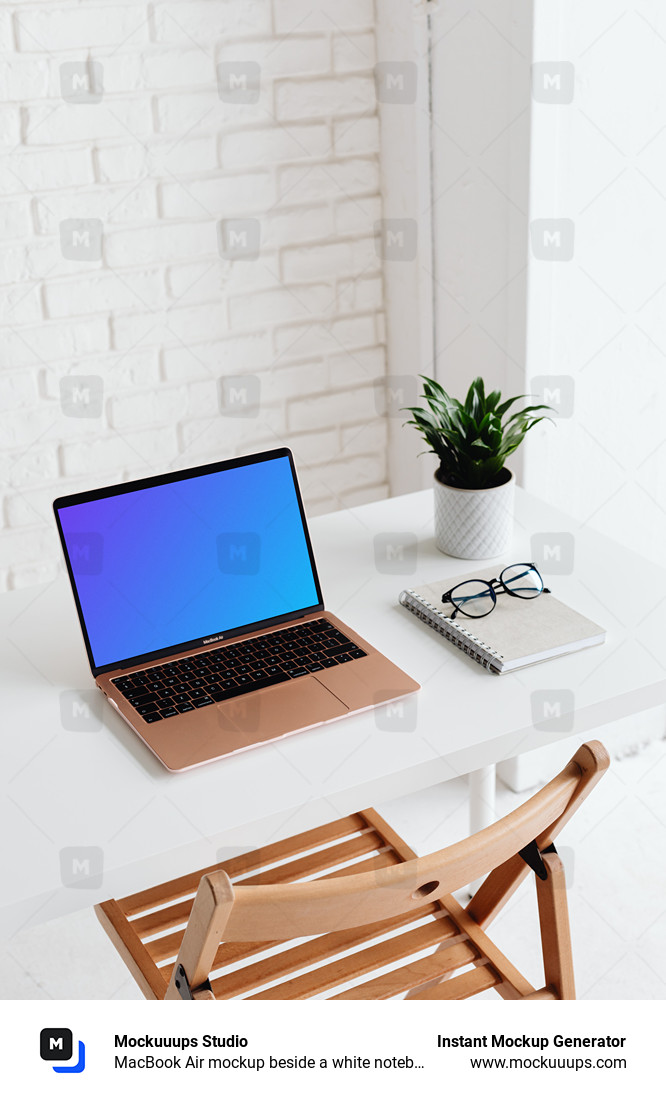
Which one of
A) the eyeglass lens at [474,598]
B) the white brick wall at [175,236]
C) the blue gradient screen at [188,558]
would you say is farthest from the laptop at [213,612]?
the white brick wall at [175,236]

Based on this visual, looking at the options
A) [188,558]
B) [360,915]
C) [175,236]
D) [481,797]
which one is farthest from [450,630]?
[175,236]

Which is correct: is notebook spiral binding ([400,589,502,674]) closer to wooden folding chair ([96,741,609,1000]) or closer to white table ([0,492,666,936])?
white table ([0,492,666,936])

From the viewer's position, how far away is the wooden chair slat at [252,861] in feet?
4.46

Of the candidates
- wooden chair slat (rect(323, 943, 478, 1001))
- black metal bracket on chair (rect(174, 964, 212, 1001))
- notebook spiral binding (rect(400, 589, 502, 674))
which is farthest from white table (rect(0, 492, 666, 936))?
wooden chair slat (rect(323, 943, 478, 1001))

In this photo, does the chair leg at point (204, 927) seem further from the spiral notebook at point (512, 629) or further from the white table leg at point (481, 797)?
the white table leg at point (481, 797)

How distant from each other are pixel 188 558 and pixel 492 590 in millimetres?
380

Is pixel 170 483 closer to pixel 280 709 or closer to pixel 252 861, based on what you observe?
pixel 280 709

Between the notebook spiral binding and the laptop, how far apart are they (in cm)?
10

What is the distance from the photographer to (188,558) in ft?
4.52

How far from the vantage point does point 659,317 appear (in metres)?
1.95

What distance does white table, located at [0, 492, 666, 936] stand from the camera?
1.09 m

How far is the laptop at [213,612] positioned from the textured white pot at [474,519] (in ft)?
0.72
